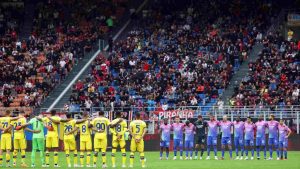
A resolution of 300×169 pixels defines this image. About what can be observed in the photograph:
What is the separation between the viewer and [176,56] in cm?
7006

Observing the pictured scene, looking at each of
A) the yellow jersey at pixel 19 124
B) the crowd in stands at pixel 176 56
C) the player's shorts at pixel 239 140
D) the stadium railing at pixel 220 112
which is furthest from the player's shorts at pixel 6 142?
the crowd in stands at pixel 176 56

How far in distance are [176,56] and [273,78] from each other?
8.54 metres

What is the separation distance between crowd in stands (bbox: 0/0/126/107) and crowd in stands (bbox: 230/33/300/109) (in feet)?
45.7

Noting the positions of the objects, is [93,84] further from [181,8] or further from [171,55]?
[181,8]

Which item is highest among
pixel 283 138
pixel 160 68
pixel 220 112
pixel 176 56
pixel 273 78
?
pixel 176 56

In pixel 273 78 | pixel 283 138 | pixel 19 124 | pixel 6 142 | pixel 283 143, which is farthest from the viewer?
pixel 273 78

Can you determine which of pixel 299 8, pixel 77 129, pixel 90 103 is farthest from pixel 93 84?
pixel 77 129

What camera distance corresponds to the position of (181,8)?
76000 mm

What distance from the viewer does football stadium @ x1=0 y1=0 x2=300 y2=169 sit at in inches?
2318

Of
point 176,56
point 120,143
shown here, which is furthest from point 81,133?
point 176,56

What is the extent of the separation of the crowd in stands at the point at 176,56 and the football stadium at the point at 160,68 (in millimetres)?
95

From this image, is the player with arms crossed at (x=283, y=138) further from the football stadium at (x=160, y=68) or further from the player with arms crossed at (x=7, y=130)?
the player with arms crossed at (x=7, y=130)

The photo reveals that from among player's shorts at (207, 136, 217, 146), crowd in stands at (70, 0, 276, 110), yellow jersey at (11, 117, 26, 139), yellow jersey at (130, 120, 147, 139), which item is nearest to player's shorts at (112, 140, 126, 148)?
yellow jersey at (130, 120, 147, 139)

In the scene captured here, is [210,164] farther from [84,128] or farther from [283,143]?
[84,128]
